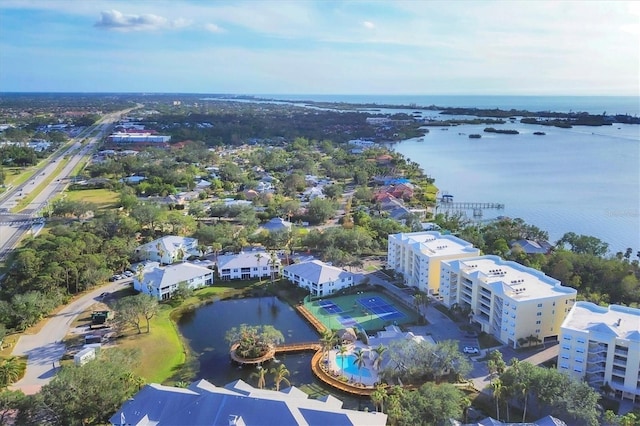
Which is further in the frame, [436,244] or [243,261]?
[243,261]

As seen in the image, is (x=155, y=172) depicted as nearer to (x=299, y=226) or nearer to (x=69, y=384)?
(x=299, y=226)

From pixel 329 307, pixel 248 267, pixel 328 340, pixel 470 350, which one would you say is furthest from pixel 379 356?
pixel 248 267

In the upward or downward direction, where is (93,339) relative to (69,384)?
downward

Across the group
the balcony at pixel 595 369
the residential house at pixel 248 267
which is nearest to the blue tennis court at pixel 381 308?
the residential house at pixel 248 267

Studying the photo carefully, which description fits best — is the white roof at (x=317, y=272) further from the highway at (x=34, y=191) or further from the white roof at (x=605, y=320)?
the highway at (x=34, y=191)

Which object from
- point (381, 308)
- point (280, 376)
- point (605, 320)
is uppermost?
point (605, 320)

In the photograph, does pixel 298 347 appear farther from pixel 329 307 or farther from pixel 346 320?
pixel 329 307

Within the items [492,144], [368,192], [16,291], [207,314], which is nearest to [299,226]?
[368,192]
